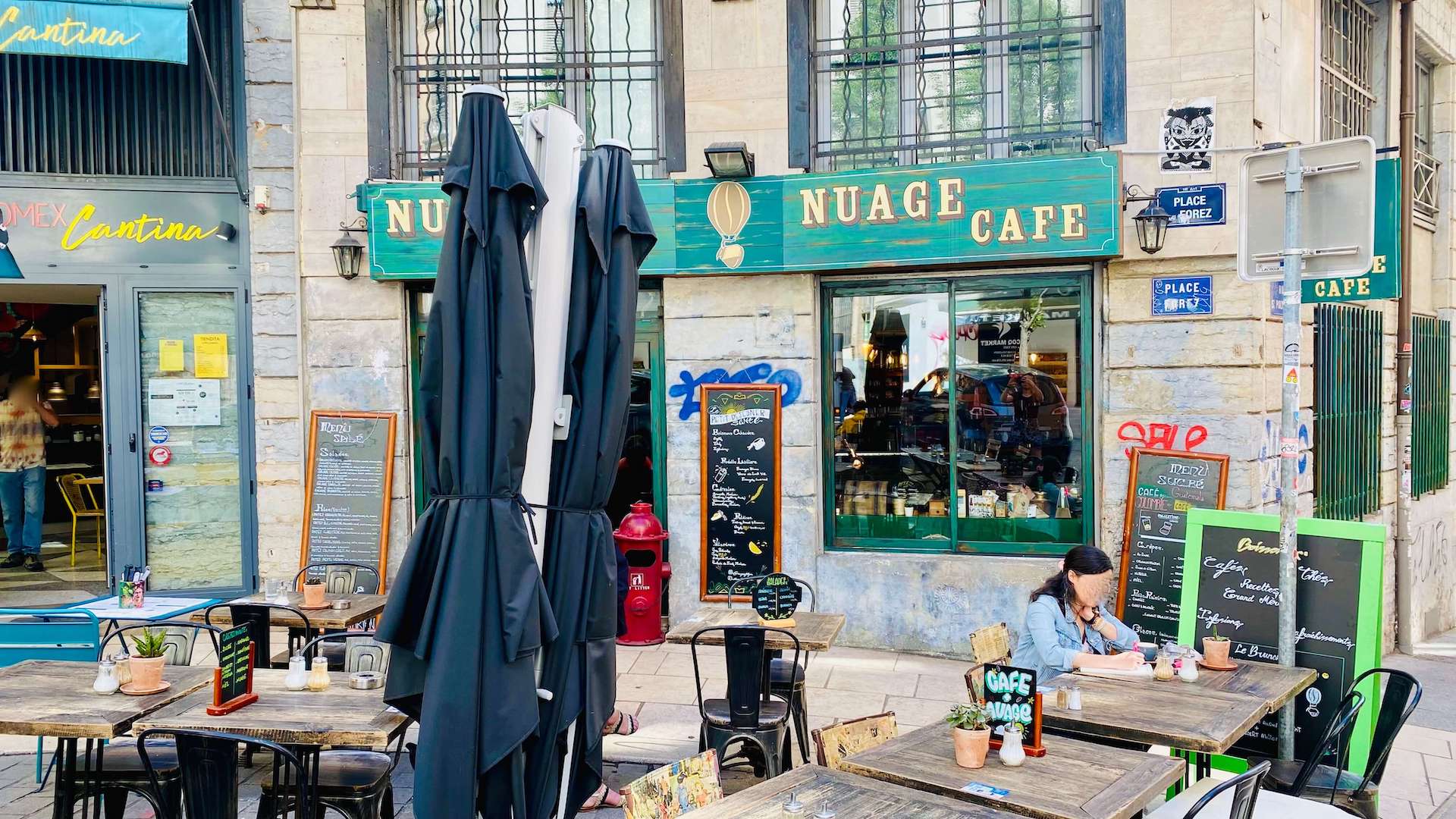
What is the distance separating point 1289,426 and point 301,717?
4.73 metres

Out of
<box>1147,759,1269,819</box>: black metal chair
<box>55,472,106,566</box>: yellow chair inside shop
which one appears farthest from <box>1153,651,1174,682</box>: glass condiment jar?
<box>55,472,106,566</box>: yellow chair inside shop

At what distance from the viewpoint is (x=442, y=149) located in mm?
9312

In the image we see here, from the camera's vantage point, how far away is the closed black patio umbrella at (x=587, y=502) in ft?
14.1

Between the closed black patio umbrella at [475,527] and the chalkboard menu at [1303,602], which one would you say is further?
the chalkboard menu at [1303,602]

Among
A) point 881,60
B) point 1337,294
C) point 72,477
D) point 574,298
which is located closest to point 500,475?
point 574,298

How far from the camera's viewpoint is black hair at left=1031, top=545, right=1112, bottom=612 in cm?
544

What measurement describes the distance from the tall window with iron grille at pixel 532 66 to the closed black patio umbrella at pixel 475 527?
17.4 ft

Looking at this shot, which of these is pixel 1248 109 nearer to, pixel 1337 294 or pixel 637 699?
pixel 1337 294

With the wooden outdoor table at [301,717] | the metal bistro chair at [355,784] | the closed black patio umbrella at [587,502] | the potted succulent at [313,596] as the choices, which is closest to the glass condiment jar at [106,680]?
the wooden outdoor table at [301,717]

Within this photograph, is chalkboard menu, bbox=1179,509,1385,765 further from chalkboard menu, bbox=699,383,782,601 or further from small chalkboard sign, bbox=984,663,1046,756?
chalkboard menu, bbox=699,383,782,601

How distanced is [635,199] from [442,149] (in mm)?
5260

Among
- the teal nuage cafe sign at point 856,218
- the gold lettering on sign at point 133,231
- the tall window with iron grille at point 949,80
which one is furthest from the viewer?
the gold lettering on sign at point 133,231

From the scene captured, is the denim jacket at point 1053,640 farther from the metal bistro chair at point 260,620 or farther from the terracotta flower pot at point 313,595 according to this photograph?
the terracotta flower pot at point 313,595

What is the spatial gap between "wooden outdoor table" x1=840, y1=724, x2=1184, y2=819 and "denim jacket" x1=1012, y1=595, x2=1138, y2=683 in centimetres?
104
